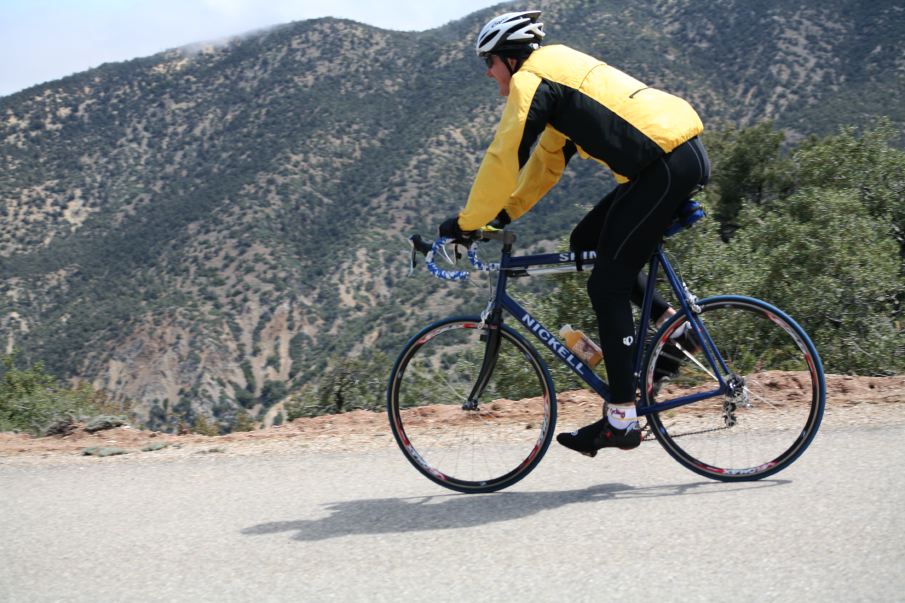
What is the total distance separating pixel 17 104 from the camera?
284 feet

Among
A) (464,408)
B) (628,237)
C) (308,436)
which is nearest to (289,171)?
(308,436)

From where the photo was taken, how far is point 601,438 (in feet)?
13.3

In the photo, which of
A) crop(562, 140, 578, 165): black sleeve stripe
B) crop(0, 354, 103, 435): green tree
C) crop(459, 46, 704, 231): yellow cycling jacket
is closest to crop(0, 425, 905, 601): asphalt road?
crop(459, 46, 704, 231): yellow cycling jacket

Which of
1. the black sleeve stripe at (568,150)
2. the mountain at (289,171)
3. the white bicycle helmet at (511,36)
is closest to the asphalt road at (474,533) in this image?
the black sleeve stripe at (568,150)

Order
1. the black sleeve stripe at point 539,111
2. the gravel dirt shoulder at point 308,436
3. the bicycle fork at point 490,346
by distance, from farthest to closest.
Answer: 1. the gravel dirt shoulder at point 308,436
2. the bicycle fork at point 490,346
3. the black sleeve stripe at point 539,111

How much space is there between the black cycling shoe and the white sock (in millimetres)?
26

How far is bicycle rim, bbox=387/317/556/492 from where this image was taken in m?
4.20

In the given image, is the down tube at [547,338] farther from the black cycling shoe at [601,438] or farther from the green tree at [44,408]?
the green tree at [44,408]

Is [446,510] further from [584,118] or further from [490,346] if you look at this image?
[584,118]

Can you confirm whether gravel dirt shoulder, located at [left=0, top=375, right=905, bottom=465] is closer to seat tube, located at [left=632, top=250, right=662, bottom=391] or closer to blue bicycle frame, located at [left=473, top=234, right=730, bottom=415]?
blue bicycle frame, located at [left=473, top=234, right=730, bottom=415]

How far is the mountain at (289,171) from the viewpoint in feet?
174

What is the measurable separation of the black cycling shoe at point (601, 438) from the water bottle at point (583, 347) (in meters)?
0.30

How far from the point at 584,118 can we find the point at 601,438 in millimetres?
1504

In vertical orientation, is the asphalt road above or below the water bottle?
below
